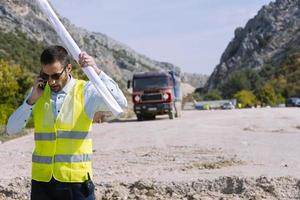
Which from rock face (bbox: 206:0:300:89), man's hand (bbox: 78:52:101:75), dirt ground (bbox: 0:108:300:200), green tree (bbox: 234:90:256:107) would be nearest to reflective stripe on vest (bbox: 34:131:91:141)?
man's hand (bbox: 78:52:101:75)

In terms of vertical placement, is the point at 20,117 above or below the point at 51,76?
below

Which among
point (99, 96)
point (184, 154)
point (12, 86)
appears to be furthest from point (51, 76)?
point (12, 86)

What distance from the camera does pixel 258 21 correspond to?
15750cm

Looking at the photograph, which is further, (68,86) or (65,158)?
(68,86)

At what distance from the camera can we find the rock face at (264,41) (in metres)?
134

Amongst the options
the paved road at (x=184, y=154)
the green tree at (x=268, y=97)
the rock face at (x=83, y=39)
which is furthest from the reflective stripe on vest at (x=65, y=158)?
the green tree at (x=268, y=97)

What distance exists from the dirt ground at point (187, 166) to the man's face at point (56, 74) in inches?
200

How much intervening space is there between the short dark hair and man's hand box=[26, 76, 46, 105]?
5.4 inches

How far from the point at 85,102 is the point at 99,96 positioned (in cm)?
12

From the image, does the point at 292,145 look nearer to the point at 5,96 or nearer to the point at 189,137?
the point at 189,137

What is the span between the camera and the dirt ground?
914 centimetres

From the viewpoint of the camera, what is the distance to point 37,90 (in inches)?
162

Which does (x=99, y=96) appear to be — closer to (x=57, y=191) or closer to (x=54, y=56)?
(x=54, y=56)

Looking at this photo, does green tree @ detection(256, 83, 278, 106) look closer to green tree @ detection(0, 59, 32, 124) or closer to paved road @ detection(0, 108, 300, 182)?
green tree @ detection(0, 59, 32, 124)
